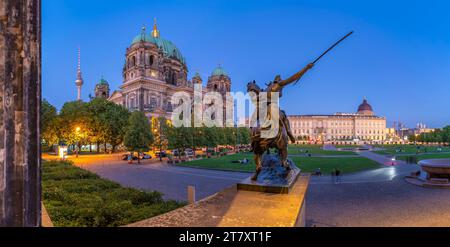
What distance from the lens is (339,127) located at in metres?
176

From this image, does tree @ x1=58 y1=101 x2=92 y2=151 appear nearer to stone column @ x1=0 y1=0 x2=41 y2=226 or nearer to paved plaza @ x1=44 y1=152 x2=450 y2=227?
paved plaza @ x1=44 y1=152 x2=450 y2=227

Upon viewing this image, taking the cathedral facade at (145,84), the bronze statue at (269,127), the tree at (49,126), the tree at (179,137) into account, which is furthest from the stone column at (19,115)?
the cathedral facade at (145,84)

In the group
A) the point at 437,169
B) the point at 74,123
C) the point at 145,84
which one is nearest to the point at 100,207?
the point at 437,169

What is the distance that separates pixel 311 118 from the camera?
573 feet

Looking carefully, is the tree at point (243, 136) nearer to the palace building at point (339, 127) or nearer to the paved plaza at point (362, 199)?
the paved plaza at point (362, 199)

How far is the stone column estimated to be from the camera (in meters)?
2.92

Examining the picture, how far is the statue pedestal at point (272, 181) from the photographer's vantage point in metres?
8.55

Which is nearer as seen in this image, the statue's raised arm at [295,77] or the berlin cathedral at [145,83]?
the statue's raised arm at [295,77]

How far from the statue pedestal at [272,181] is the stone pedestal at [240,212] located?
0.25 metres

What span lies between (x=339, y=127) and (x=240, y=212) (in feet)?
617

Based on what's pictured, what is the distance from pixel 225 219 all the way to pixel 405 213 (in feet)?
38.6

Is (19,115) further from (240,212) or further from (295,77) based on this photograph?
(295,77)

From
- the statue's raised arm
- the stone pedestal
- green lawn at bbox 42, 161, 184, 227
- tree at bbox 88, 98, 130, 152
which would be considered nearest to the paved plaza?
the stone pedestal
